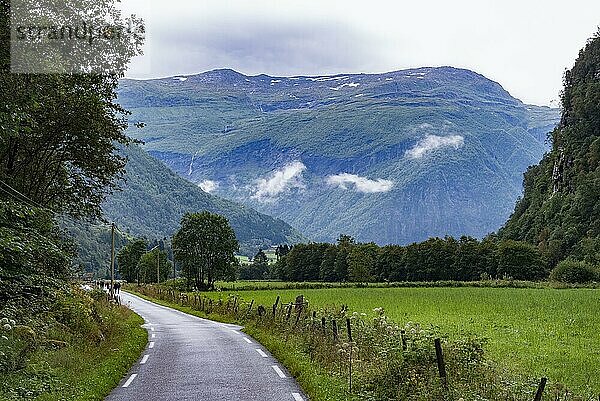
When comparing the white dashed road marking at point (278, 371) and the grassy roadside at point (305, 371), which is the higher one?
the grassy roadside at point (305, 371)

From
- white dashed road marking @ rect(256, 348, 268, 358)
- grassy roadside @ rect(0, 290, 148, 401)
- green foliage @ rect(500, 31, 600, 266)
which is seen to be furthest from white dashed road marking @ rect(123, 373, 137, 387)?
green foliage @ rect(500, 31, 600, 266)

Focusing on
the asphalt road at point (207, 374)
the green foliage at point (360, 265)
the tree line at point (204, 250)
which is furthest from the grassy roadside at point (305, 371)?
the green foliage at point (360, 265)

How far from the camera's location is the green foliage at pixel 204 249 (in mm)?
103250

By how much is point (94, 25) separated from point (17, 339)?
9985mm

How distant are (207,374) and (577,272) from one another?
291ft

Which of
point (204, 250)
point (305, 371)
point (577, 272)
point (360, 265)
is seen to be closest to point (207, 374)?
point (305, 371)

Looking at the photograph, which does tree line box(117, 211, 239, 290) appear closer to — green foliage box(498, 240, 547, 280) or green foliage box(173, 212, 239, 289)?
green foliage box(173, 212, 239, 289)

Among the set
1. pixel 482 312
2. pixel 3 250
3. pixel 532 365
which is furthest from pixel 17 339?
pixel 482 312

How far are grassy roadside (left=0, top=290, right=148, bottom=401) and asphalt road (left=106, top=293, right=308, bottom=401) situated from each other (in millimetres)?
386

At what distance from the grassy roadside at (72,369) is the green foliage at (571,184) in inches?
3784

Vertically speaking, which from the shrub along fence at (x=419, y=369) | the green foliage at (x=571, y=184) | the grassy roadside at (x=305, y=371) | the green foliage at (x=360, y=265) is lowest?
the grassy roadside at (x=305, y=371)

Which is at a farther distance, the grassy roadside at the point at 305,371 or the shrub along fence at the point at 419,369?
the grassy roadside at the point at 305,371

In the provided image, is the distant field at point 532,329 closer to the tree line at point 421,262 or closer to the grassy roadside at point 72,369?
the grassy roadside at point 72,369

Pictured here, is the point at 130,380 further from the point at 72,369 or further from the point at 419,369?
the point at 419,369
